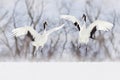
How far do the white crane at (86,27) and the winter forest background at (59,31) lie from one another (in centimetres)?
2

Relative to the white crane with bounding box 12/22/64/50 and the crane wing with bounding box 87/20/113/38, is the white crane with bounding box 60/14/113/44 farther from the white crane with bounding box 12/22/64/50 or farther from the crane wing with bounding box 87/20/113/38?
the white crane with bounding box 12/22/64/50

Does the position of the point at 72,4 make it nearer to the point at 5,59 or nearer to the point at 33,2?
the point at 33,2

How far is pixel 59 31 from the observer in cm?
158

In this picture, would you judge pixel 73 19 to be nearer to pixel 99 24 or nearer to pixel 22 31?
pixel 99 24

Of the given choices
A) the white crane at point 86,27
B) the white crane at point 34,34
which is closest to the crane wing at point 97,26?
the white crane at point 86,27

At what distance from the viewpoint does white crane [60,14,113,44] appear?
158cm

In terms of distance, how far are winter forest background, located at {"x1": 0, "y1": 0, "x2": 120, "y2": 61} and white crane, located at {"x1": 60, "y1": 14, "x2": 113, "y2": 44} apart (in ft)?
0.08

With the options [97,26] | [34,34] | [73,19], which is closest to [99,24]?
[97,26]

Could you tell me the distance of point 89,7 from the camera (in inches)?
62.7

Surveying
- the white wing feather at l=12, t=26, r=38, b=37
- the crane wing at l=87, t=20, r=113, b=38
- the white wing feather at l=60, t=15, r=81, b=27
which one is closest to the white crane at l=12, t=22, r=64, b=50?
the white wing feather at l=12, t=26, r=38, b=37

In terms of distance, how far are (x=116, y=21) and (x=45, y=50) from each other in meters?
0.46

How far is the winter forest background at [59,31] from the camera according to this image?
5.11 ft

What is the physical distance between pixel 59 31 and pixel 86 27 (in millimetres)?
164
